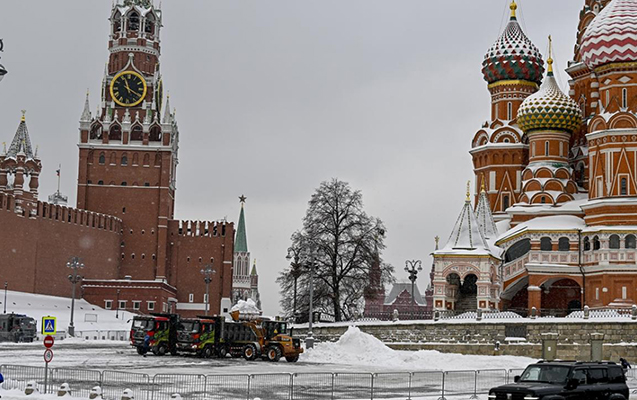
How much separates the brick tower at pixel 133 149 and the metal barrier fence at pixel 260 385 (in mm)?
65070

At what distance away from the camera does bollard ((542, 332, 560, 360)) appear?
148 ft

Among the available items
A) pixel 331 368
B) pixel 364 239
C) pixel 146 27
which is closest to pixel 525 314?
pixel 364 239

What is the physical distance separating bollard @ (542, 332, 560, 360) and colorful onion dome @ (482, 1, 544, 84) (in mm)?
24295

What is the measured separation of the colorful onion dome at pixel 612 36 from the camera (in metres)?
56.6

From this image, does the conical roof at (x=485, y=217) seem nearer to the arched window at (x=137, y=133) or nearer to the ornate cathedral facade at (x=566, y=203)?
the ornate cathedral facade at (x=566, y=203)

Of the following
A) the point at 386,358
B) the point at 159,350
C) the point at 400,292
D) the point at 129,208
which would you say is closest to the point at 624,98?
the point at 386,358

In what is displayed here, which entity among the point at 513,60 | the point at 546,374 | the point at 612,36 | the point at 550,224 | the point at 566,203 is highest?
the point at 513,60

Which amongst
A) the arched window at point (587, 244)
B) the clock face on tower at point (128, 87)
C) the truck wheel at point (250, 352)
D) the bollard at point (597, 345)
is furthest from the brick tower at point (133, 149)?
the bollard at point (597, 345)

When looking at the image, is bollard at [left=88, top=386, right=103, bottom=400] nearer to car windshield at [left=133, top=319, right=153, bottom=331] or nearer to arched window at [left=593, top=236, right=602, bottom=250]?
car windshield at [left=133, top=319, right=153, bottom=331]

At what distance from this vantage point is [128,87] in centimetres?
9850

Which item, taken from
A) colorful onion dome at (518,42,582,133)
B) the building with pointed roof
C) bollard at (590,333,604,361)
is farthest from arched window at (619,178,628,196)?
the building with pointed roof

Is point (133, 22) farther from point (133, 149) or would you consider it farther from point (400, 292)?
point (400, 292)

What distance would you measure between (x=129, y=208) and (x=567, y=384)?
76.3 metres

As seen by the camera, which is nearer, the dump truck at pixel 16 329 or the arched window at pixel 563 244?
the dump truck at pixel 16 329
